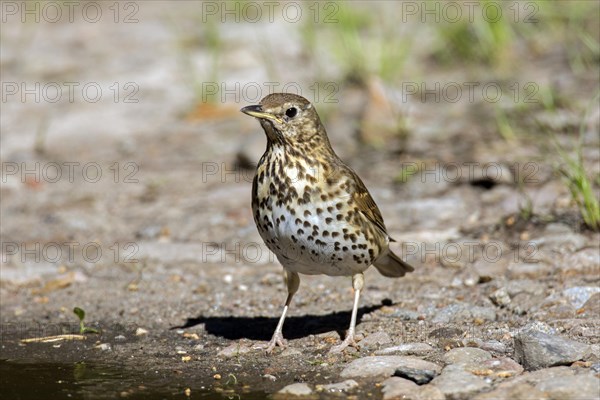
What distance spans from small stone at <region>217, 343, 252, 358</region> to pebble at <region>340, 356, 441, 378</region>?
813 mm

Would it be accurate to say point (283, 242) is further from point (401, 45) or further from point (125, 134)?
point (401, 45)

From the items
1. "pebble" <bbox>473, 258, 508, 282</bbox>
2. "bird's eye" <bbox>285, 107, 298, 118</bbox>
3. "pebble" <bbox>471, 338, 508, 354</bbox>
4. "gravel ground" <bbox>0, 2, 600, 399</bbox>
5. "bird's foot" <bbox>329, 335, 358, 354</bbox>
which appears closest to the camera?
"gravel ground" <bbox>0, 2, 600, 399</bbox>

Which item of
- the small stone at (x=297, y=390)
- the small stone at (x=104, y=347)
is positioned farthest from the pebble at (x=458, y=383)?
the small stone at (x=104, y=347)

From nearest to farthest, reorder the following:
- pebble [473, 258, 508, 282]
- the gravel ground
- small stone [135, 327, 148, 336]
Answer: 1. the gravel ground
2. small stone [135, 327, 148, 336]
3. pebble [473, 258, 508, 282]

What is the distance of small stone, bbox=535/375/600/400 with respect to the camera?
183 inches

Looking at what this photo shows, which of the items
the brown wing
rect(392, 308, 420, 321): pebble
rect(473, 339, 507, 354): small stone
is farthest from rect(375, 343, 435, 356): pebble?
the brown wing

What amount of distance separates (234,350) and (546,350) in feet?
5.99

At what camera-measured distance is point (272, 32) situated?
13297 millimetres

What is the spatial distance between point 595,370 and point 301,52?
818cm

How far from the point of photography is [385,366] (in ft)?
17.4

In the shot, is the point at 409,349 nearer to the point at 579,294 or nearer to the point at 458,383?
the point at 458,383

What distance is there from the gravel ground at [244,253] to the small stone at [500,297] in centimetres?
1

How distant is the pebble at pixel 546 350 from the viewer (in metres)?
5.15

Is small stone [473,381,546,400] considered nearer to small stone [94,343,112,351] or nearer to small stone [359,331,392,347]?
small stone [359,331,392,347]
